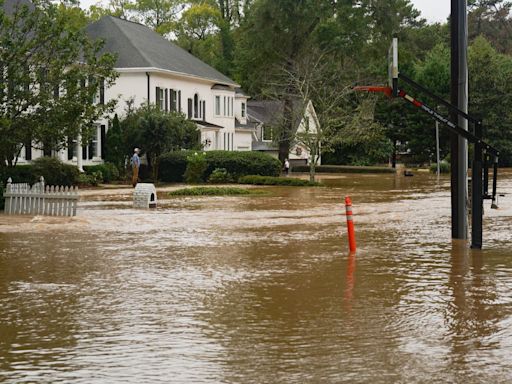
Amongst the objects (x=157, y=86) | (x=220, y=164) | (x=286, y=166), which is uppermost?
(x=157, y=86)

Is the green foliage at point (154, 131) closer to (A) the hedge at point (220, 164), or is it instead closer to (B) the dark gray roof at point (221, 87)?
(A) the hedge at point (220, 164)

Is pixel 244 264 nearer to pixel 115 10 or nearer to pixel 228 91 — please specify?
pixel 228 91

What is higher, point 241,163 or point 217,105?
point 217,105

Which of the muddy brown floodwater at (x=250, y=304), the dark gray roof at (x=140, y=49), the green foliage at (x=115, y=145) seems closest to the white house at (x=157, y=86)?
the dark gray roof at (x=140, y=49)

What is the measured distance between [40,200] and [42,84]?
3932 millimetres

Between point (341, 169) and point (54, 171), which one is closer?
point (54, 171)

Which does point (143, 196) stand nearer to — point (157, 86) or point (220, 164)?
point (220, 164)

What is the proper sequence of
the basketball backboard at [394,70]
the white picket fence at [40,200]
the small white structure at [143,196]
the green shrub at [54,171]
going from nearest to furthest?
the basketball backboard at [394,70] < the white picket fence at [40,200] < the small white structure at [143,196] < the green shrub at [54,171]

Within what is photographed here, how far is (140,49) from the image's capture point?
54.8 metres

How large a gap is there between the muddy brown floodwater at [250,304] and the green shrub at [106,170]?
2399cm

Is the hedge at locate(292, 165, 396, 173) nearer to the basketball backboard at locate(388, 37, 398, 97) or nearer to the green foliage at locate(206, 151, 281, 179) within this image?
the green foliage at locate(206, 151, 281, 179)

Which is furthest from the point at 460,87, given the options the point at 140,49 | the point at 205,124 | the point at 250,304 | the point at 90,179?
the point at 205,124

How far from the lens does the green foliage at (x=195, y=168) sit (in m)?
45.4

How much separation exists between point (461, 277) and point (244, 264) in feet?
11.9
